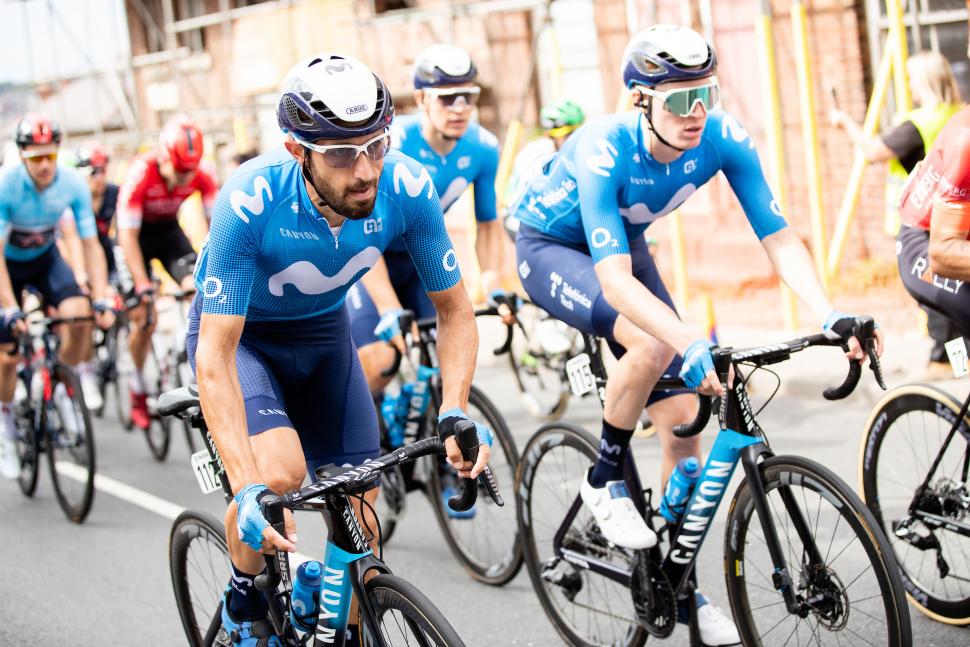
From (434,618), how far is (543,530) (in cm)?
200

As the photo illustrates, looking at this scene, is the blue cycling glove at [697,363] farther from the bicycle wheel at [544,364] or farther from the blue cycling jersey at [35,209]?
the blue cycling jersey at [35,209]

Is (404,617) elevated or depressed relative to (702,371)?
depressed

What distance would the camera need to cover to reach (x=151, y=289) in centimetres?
934

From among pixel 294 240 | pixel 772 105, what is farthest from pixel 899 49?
pixel 294 240

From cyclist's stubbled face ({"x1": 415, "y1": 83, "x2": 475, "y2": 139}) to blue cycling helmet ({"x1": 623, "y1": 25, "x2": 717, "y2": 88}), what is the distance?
226 cm

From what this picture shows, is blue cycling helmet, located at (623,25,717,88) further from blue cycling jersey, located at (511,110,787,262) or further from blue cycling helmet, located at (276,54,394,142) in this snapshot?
blue cycling helmet, located at (276,54,394,142)

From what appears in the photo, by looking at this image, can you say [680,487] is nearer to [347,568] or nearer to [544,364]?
[347,568]

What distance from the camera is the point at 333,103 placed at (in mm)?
3414

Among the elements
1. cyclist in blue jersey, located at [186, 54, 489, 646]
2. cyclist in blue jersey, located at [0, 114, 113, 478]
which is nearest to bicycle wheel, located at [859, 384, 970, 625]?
cyclist in blue jersey, located at [186, 54, 489, 646]

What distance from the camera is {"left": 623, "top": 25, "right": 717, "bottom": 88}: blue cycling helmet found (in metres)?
4.31

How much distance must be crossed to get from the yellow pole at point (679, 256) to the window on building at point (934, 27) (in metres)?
2.76

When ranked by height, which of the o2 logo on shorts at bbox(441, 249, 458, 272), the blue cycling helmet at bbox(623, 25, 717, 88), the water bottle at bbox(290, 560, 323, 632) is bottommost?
the water bottle at bbox(290, 560, 323, 632)

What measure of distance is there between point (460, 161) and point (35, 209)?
3317 millimetres

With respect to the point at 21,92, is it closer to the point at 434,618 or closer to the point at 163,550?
the point at 163,550
